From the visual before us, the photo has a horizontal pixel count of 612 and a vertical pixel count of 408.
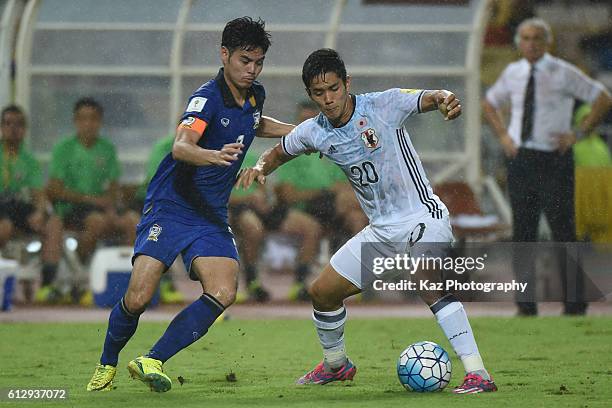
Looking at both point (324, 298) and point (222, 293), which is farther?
point (324, 298)

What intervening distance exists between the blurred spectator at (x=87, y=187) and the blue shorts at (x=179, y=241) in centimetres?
514

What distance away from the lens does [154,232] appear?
A: 282 inches

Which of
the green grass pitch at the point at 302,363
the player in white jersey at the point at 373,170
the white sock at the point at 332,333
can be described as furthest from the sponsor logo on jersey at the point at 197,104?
the green grass pitch at the point at 302,363

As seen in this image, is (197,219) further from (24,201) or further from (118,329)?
(24,201)

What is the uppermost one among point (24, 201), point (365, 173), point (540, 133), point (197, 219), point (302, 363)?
point (540, 133)

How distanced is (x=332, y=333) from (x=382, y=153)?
3.49 feet

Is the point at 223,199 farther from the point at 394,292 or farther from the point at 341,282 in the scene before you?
the point at 394,292

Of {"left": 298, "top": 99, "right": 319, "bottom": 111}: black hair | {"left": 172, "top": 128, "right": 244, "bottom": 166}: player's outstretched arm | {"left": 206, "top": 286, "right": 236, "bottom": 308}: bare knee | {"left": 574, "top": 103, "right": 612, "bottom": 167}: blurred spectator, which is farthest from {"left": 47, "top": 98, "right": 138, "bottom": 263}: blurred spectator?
{"left": 172, "top": 128, "right": 244, "bottom": 166}: player's outstretched arm

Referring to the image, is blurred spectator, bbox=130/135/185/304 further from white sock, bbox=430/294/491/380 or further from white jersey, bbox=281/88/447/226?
white sock, bbox=430/294/491/380

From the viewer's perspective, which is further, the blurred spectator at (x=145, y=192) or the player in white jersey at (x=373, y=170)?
the blurred spectator at (x=145, y=192)

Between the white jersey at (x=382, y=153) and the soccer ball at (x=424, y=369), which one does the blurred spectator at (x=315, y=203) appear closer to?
the white jersey at (x=382, y=153)

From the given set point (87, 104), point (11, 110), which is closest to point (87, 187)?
point (87, 104)

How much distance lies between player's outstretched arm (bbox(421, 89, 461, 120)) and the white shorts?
62 centimetres

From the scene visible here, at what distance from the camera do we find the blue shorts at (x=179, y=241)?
710cm
